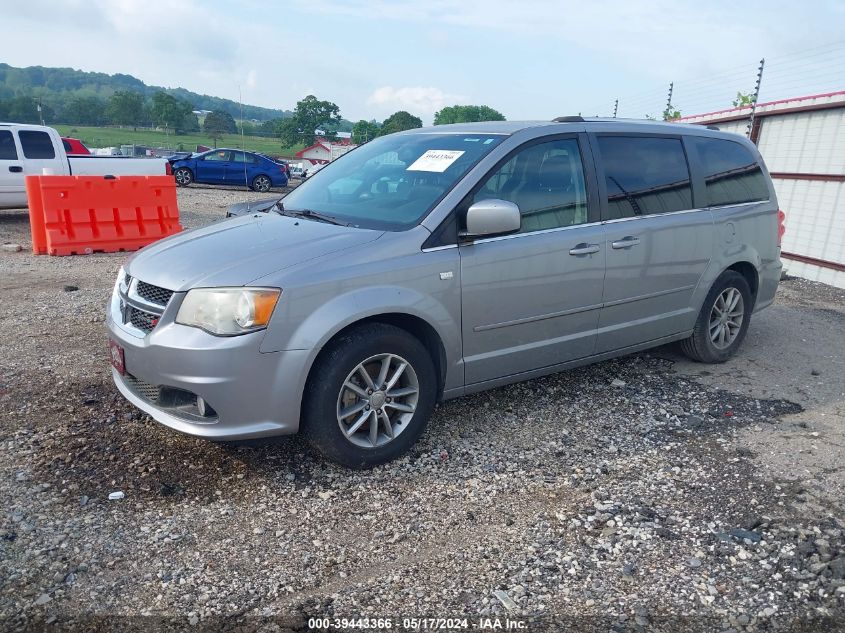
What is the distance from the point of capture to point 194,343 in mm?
3303

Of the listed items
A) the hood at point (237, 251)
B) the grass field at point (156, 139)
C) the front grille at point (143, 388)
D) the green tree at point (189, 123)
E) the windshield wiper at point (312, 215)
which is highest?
the windshield wiper at point (312, 215)

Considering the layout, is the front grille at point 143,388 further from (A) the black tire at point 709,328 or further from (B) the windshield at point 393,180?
(A) the black tire at point 709,328

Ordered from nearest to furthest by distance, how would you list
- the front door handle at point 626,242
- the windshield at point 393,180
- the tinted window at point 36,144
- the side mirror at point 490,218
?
1. the side mirror at point 490,218
2. the windshield at point 393,180
3. the front door handle at point 626,242
4. the tinted window at point 36,144

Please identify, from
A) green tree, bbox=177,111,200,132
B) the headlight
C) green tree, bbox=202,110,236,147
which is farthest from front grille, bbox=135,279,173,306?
green tree, bbox=177,111,200,132

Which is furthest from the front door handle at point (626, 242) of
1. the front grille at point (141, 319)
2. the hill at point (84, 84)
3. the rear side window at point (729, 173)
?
the hill at point (84, 84)

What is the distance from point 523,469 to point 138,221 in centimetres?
855

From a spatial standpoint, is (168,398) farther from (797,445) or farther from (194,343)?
(797,445)

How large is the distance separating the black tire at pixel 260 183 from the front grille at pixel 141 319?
22.9m

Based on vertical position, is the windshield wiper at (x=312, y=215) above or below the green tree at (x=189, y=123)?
above

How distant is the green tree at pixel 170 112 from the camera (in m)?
72.6

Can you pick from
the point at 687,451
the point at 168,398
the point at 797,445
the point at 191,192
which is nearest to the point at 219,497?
the point at 168,398

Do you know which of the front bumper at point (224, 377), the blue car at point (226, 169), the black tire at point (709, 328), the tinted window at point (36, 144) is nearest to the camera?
the front bumper at point (224, 377)

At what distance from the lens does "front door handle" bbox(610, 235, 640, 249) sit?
4.58 m

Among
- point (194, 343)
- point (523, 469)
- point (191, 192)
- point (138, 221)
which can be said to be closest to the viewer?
point (194, 343)
